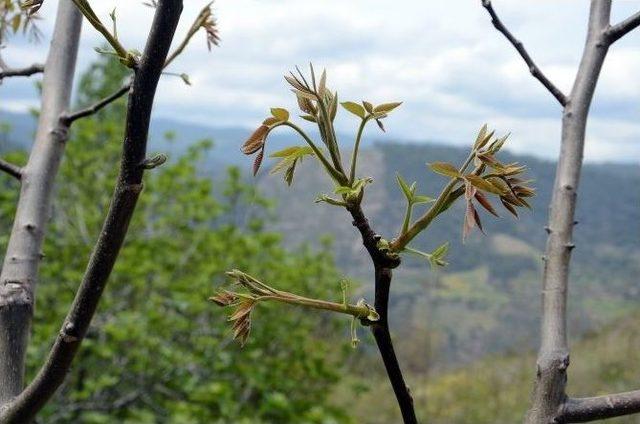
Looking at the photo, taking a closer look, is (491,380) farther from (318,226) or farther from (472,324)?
(318,226)

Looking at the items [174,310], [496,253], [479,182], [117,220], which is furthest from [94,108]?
[496,253]

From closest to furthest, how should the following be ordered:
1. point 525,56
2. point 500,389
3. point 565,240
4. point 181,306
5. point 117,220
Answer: point 117,220 < point 565,240 < point 525,56 < point 181,306 < point 500,389

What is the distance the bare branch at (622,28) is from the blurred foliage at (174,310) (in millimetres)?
4735

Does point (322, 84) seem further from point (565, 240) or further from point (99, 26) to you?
point (565, 240)

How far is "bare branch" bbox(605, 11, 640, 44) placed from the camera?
105 cm

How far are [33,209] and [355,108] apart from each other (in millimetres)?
749

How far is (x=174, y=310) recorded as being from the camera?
6.72 meters

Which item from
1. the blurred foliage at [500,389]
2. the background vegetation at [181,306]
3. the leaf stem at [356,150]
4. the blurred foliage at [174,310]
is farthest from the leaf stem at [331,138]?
the blurred foliage at [500,389]

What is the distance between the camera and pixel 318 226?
251 feet

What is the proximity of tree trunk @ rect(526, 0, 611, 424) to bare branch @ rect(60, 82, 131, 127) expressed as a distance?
64 cm

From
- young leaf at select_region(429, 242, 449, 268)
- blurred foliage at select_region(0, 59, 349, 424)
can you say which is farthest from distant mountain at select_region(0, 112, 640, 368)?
young leaf at select_region(429, 242, 449, 268)

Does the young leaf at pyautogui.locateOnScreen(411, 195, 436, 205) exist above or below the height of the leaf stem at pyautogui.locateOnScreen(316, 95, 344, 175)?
below

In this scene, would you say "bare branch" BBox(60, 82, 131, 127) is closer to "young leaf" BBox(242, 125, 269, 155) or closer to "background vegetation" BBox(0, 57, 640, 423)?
"young leaf" BBox(242, 125, 269, 155)

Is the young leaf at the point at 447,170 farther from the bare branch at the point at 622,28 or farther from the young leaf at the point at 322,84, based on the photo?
the bare branch at the point at 622,28
